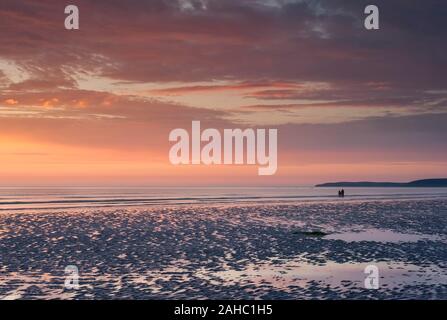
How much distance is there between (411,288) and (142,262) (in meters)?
11.0

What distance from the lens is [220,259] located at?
71.5 ft

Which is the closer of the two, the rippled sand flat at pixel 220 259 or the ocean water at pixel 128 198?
the rippled sand flat at pixel 220 259

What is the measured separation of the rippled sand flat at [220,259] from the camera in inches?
610

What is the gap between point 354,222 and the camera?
4094 cm

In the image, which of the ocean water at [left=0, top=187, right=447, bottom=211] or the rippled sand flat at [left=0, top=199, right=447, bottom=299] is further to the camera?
the ocean water at [left=0, top=187, right=447, bottom=211]

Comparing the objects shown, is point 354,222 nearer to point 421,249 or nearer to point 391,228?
point 391,228

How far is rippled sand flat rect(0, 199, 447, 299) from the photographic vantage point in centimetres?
1550

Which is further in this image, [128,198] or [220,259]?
[128,198]
